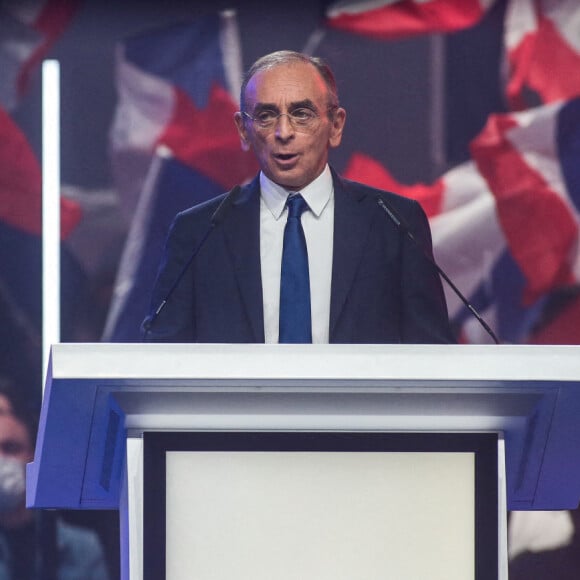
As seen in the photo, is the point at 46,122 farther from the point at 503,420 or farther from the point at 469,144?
the point at 503,420

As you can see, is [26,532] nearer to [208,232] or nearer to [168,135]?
[168,135]

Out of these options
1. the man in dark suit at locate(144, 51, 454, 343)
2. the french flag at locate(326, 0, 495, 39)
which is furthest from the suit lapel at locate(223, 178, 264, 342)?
the french flag at locate(326, 0, 495, 39)

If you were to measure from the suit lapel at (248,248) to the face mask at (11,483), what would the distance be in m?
1.96

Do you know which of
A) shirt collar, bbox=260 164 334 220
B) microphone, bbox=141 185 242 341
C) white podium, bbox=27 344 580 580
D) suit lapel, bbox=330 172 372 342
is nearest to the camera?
white podium, bbox=27 344 580 580

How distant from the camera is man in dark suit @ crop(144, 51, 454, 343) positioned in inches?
66.4

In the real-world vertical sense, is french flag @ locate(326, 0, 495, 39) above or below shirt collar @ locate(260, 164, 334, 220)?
above

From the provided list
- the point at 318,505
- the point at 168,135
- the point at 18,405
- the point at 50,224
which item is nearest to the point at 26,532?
the point at 18,405

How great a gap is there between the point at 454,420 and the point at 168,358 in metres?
0.32

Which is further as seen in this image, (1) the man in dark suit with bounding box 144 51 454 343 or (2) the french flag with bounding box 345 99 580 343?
(2) the french flag with bounding box 345 99 580 343

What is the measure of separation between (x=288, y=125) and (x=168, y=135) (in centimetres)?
179

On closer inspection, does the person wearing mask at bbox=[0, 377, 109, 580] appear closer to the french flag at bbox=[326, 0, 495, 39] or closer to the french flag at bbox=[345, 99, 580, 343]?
the french flag at bbox=[345, 99, 580, 343]

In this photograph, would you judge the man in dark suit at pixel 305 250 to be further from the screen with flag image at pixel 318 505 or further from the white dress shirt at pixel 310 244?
the screen with flag image at pixel 318 505

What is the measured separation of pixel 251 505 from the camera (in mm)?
1231

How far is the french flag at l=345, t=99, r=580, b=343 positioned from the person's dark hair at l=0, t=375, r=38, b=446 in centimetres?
122
